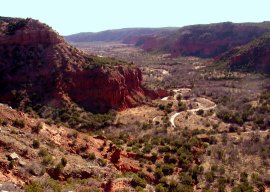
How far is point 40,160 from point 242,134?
30614 millimetres

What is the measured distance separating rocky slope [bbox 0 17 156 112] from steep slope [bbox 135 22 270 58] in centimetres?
8897

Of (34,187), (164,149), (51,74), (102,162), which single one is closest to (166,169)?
(164,149)

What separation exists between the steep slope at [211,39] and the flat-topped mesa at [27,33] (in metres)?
91.6

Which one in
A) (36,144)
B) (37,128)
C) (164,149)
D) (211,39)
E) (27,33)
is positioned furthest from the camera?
(211,39)

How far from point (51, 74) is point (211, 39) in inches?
4162

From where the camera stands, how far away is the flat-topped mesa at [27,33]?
5712cm

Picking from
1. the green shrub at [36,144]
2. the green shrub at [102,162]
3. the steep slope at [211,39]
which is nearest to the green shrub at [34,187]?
the green shrub at [36,144]

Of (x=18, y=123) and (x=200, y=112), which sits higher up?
(x=18, y=123)

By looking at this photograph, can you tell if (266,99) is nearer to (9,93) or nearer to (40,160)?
(9,93)

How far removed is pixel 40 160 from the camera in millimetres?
22219

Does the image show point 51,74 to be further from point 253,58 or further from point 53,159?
point 253,58

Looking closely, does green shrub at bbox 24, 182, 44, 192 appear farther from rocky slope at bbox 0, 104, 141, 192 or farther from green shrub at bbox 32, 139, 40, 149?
green shrub at bbox 32, 139, 40, 149

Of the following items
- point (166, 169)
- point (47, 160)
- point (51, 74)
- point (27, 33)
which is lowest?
point (166, 169)

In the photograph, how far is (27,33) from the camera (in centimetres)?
5800
